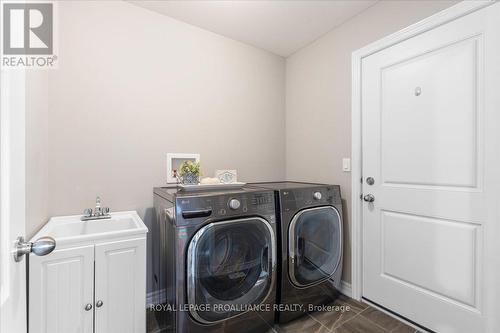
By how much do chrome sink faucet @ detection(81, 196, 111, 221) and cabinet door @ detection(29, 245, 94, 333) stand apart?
1.53 ft

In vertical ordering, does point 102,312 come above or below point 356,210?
below

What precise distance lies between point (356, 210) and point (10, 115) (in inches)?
82.9

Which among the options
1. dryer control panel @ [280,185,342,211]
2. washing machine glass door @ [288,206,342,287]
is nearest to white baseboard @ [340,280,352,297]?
washing machine glass door @ [288,206,342,287]

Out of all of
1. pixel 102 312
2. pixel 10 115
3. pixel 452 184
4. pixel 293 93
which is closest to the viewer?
pixel 10 115

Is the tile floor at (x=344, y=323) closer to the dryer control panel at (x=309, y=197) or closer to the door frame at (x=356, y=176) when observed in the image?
the door frame at (x=356, y=176)

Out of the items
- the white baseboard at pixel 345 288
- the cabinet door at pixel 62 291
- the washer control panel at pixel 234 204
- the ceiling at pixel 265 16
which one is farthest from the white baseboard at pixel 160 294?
the ceiling at pixel 265 16

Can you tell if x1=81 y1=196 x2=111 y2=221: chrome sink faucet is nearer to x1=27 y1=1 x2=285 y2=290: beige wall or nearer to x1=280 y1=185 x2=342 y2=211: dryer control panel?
x1=27 y1=1 x2=285 y2=290: beige wall

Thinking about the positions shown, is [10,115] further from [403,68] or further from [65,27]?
[403,68]

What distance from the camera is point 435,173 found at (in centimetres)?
154

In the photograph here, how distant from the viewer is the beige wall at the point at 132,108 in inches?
62.7

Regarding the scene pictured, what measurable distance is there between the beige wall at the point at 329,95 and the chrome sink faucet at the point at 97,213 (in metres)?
1.80

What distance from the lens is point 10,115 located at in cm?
60

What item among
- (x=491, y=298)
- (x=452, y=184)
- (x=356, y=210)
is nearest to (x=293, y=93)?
(x=356, y=210)

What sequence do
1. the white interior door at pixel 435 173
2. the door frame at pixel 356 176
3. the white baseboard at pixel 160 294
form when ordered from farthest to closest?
the door frame at pixel 356 176 < the white baseboard at pixel 160 294 < the white interior door at pixel 435 173
